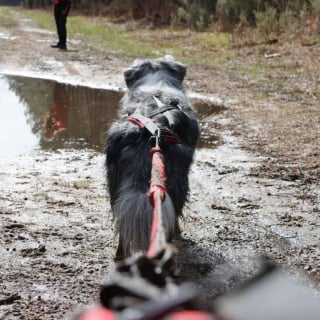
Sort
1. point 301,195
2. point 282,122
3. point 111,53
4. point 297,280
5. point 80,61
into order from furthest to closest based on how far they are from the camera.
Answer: point 111,53
point 80,61
point 282,122
point 301,195
point 297,280

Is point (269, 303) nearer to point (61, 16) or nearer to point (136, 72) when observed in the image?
point (136, 72)

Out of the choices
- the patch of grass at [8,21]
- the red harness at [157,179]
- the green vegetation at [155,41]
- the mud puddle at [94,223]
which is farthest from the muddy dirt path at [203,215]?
the patch of grass at [8,21]

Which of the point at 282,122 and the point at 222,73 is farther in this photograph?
the point at 222,73

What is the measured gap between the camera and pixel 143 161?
3195mm

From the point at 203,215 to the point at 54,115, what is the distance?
3799mm

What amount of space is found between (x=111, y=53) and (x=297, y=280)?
11.8 meters

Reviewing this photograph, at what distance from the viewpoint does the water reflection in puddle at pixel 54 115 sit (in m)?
6.46

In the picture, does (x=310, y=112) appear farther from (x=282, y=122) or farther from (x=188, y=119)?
(x=188, y=119)

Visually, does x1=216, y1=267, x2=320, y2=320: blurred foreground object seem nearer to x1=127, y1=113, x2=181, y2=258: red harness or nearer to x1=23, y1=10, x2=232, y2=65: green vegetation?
x1=127, y1=113, x2=181, y2=258: red harness

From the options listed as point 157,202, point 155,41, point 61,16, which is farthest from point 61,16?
point 157,202

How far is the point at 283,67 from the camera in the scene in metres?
11.6

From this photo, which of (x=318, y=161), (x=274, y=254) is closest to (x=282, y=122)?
(x=318, y=161)

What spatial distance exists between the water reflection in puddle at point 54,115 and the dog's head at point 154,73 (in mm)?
2039

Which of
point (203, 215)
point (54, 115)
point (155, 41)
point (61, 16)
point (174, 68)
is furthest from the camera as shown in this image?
point (155, 41)
